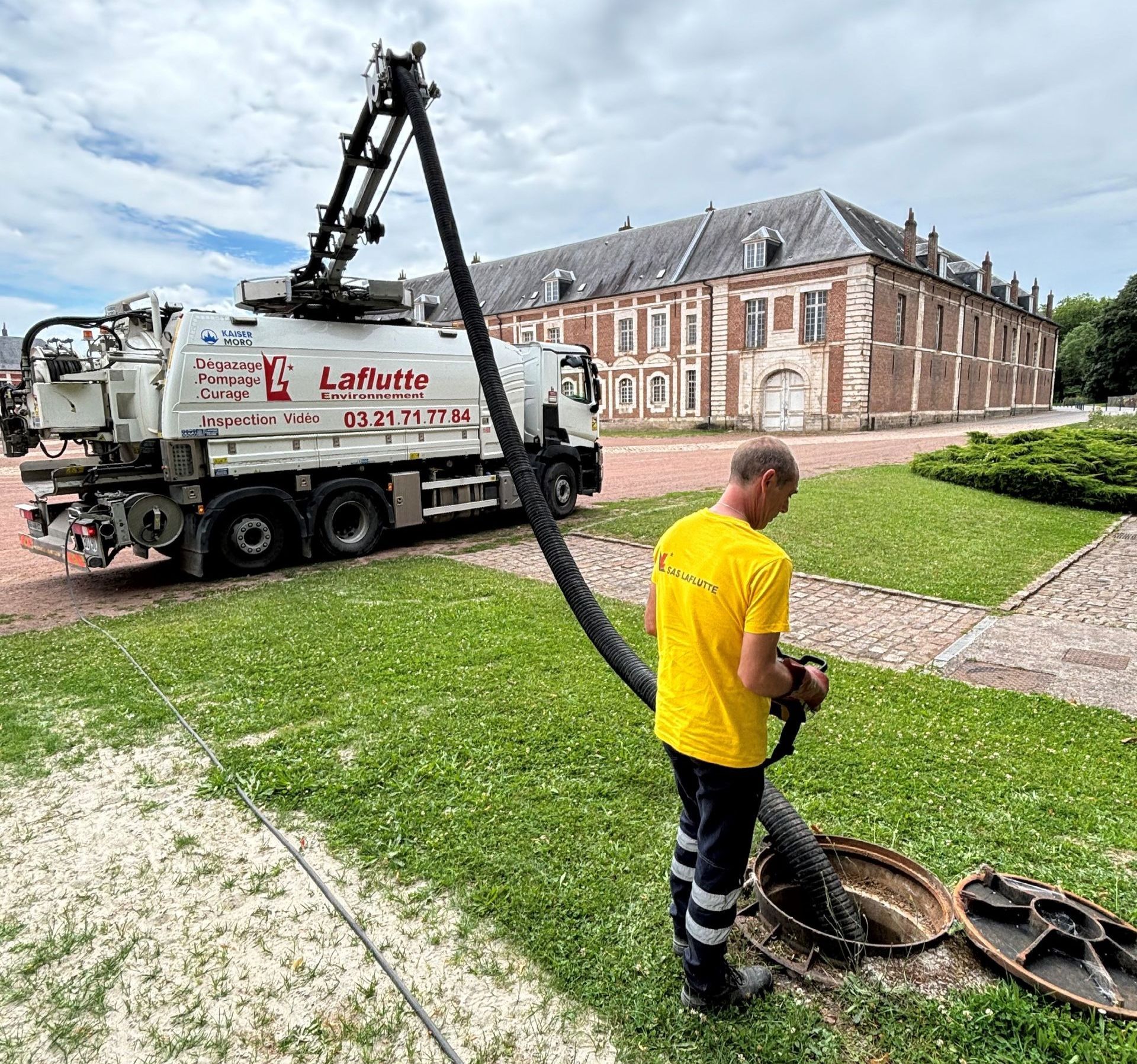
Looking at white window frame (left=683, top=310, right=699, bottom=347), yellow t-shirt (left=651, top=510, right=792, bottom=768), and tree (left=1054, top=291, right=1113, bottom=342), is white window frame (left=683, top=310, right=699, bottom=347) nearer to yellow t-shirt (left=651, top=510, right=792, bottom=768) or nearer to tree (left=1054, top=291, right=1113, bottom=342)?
yellow t-shirt (left=651, top=510, right=792, bottom=768)

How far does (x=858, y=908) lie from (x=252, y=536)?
880cm

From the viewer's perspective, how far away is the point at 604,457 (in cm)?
2823

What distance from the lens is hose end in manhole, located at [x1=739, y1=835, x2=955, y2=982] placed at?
277 cm

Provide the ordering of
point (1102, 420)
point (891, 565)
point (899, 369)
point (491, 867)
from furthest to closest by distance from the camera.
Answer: point (899, 369)
point (1102, 420)
point (891, 565)
point (491, 867)

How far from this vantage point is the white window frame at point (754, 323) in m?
43.5

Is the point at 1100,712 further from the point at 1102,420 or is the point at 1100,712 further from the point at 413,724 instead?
the point at 1102,420

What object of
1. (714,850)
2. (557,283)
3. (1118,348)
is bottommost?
(714,850)

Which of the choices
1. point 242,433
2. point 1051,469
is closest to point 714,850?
point 242,433

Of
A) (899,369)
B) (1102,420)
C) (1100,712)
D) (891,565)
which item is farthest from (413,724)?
(899,369)

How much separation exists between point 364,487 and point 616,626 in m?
5.33

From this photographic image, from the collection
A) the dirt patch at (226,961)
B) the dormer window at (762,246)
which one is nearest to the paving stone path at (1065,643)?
the dirt patch at (226,961)

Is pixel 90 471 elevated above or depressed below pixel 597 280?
below

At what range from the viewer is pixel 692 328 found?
153ft

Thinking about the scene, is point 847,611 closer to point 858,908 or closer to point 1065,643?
point 1065,643
